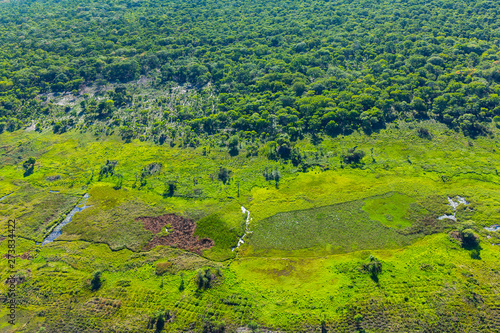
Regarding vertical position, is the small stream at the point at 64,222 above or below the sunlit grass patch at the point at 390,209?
below

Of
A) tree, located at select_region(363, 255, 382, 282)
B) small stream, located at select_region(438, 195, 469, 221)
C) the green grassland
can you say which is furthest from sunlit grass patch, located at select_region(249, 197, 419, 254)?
small stream, located at select_region(438, 195, 469, 221)

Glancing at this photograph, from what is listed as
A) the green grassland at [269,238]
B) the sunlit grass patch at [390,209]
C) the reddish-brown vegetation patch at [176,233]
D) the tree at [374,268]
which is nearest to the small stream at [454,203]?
the green grassland at [269,238]

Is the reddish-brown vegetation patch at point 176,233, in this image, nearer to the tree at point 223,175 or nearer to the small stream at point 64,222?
the tree at point 223,175

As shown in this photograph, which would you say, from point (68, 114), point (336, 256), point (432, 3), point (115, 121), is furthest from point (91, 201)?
point (432, 3)

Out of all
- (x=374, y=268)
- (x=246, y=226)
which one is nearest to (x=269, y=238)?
(x=246, y=226)

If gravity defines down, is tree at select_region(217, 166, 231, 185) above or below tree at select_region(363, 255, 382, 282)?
above

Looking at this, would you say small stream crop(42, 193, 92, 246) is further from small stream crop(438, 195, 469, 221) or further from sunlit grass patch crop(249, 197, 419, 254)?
small stream crop(438, 195, 469, 221)

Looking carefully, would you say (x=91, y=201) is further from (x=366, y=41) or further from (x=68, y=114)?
(x=366, y=41)
